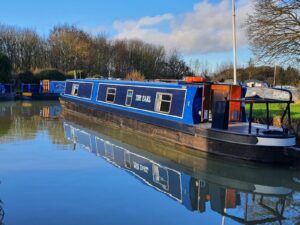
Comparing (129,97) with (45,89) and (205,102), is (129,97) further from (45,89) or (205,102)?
(45,89)

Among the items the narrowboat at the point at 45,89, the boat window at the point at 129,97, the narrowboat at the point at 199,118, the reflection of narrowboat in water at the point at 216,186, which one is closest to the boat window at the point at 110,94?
the narrowboat at the point at 199,118

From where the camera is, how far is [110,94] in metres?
15.0

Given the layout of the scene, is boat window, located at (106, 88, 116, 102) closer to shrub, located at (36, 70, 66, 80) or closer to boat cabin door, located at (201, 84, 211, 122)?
boat cabin door, located at (201, 84, 211, 122)

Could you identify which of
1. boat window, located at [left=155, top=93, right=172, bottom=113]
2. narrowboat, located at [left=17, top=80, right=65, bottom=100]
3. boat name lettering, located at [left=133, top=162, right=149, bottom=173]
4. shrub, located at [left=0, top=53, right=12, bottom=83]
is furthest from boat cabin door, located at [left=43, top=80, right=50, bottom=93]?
boat name lettering, located at [left=133, top=162, right=149, bottom=173]

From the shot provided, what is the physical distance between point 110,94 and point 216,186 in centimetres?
855

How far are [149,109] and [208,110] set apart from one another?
93.7 inches

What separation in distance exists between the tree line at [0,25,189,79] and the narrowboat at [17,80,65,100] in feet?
10.4

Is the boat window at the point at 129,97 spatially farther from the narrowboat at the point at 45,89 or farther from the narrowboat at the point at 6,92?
the narrowboat at the point at 45,89

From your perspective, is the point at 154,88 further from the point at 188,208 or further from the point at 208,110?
the point at 188,208

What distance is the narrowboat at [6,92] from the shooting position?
27702 mm

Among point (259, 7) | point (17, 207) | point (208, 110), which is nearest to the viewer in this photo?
point (17, 207)

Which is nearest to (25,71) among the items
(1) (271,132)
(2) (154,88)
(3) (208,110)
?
(2) (154,88)

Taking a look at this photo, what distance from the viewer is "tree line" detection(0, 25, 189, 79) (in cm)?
3516

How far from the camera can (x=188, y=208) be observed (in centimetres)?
596
